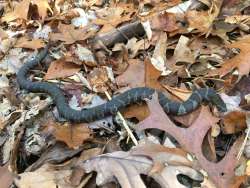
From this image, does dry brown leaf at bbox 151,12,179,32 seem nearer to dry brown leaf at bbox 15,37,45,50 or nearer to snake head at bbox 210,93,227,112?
snake head at bbox 210,93,227,112

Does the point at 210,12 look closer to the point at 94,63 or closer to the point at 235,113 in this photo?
the point at 94,63

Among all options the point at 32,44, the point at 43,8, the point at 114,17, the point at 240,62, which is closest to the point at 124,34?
the point at 114,17

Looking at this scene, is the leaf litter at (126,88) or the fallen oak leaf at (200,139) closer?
the fallen oak leaf at (200,139)

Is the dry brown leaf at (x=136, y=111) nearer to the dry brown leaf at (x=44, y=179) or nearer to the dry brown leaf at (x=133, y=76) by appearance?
the dry brown leaf at (x=133, y=76)

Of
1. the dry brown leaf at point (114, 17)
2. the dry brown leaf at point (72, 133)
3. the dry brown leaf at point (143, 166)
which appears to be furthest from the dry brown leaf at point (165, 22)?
the dry brown leaf at point (143, 166)

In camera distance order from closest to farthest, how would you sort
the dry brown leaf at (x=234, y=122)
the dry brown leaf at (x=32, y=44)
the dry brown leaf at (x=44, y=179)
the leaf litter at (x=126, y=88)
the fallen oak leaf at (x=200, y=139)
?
the fallen oak leaf at (x=200, y=139)
the leaf litter at (x=126, y=88)
the dry brown leaf at (x=44, y=179)
the dry brown leaf at (x=234, y=122)
the dry brown leaf at (x=32, y=44)

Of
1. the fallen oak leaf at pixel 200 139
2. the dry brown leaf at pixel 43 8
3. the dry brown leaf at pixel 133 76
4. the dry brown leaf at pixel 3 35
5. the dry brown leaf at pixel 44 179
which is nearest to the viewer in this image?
the fallen oak leaf at pixel 200 139

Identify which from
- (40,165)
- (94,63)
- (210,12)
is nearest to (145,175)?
(40,165)

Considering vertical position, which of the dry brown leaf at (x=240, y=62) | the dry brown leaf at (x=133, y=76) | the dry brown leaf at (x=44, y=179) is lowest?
the dry brown leaf at (x=44, y=179)
